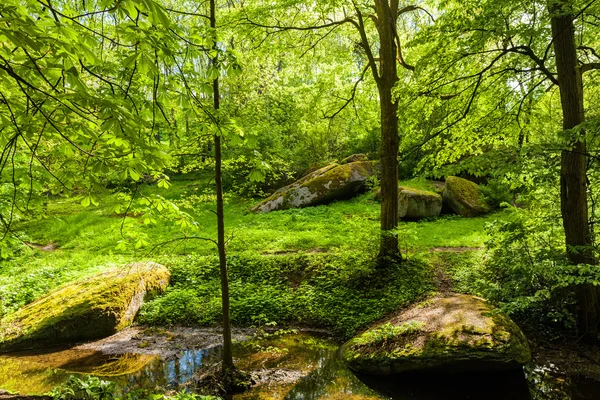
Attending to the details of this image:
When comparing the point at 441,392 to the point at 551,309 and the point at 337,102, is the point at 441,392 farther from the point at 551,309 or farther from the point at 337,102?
the point at 337,102

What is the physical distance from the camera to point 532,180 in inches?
248

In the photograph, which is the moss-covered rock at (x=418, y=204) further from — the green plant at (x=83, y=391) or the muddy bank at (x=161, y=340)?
the green plant at (x=83, y=391)

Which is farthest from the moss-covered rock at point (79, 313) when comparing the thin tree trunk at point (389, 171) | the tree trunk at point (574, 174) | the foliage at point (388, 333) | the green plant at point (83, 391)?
the tree trunk at point (574, 174)

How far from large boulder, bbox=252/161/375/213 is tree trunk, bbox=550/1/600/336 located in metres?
11.8

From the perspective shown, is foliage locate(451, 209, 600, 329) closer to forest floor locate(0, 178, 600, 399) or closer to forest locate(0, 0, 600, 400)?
forest locate(0, 0, 600, 400)

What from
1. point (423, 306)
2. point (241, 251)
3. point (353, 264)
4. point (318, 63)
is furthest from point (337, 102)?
point (423, 306)

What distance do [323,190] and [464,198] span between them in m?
6.35

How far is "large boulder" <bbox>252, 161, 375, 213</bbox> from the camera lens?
1791 centimetres

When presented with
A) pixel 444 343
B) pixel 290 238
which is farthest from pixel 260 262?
pixel 444 343

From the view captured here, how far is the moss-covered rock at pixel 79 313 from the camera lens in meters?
7.54

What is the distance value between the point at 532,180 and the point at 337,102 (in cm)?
581

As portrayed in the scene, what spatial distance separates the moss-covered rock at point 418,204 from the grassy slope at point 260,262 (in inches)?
25.2

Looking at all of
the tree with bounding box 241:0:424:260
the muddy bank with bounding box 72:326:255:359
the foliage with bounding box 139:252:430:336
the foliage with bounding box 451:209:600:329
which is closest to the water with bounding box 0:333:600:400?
the muddy bank with bounding box 72:326:255:359

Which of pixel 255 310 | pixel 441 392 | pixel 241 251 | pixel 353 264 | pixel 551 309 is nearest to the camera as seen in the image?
pixel 441 392
